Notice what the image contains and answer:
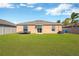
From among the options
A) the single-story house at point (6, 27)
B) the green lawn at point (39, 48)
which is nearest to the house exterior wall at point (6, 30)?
the single-story house at point (6, 27)

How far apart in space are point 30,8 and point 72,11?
3113 millimetres

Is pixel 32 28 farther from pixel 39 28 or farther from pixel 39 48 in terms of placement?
pixel 39 48

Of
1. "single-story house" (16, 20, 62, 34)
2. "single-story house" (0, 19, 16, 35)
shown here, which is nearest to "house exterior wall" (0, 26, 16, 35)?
"single-story house" (0, 19, 16, 35)

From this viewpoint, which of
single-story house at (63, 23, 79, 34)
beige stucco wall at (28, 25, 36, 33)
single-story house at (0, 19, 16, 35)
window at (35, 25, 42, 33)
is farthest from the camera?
window at (35, 25, 42, 33)

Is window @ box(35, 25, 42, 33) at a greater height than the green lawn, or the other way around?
window @ box(35, 25, 42, 33)

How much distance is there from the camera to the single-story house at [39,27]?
1608cm

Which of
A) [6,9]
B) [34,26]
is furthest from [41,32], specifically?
[6,9]

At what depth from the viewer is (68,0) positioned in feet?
28.7

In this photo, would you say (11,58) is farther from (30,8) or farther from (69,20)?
(69,20)

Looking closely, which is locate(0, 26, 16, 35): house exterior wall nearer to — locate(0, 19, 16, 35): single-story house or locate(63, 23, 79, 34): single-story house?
locate(0, 19, 16, 35): single-story house

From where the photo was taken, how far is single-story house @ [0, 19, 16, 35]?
571 inches

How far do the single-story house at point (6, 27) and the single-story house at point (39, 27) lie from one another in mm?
570

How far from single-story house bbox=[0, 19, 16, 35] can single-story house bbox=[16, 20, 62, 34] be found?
1.87ft

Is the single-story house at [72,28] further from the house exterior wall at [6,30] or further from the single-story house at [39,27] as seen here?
the house exterior wall at [6,30]
